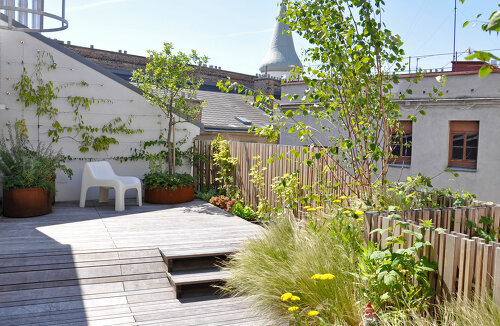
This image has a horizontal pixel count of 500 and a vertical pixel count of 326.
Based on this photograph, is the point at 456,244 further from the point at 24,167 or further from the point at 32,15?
the point at 32,15

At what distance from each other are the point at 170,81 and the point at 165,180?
6.35 feet

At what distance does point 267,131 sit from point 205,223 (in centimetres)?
298

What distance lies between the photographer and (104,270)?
4980 millimetres

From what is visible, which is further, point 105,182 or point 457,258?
point 105,182

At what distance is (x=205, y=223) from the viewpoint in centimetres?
709

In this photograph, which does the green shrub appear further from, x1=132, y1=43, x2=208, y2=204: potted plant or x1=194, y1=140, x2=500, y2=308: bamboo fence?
x1=132, y1=43, x2=208, y2=204: potted plant

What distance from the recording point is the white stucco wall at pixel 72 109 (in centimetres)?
840

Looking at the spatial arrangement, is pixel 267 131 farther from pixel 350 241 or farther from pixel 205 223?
pixel 205 223

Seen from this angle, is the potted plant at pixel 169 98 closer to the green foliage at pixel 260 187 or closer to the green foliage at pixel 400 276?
the green foliage at pixel 260 187

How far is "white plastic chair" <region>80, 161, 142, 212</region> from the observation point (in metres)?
7.98

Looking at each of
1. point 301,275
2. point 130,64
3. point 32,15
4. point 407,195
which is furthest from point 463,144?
point 130,64

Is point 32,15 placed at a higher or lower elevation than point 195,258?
higher

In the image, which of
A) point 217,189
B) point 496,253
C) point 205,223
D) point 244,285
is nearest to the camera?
point 496,253

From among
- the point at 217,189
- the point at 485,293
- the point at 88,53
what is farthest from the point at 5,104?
the point at 88,53
